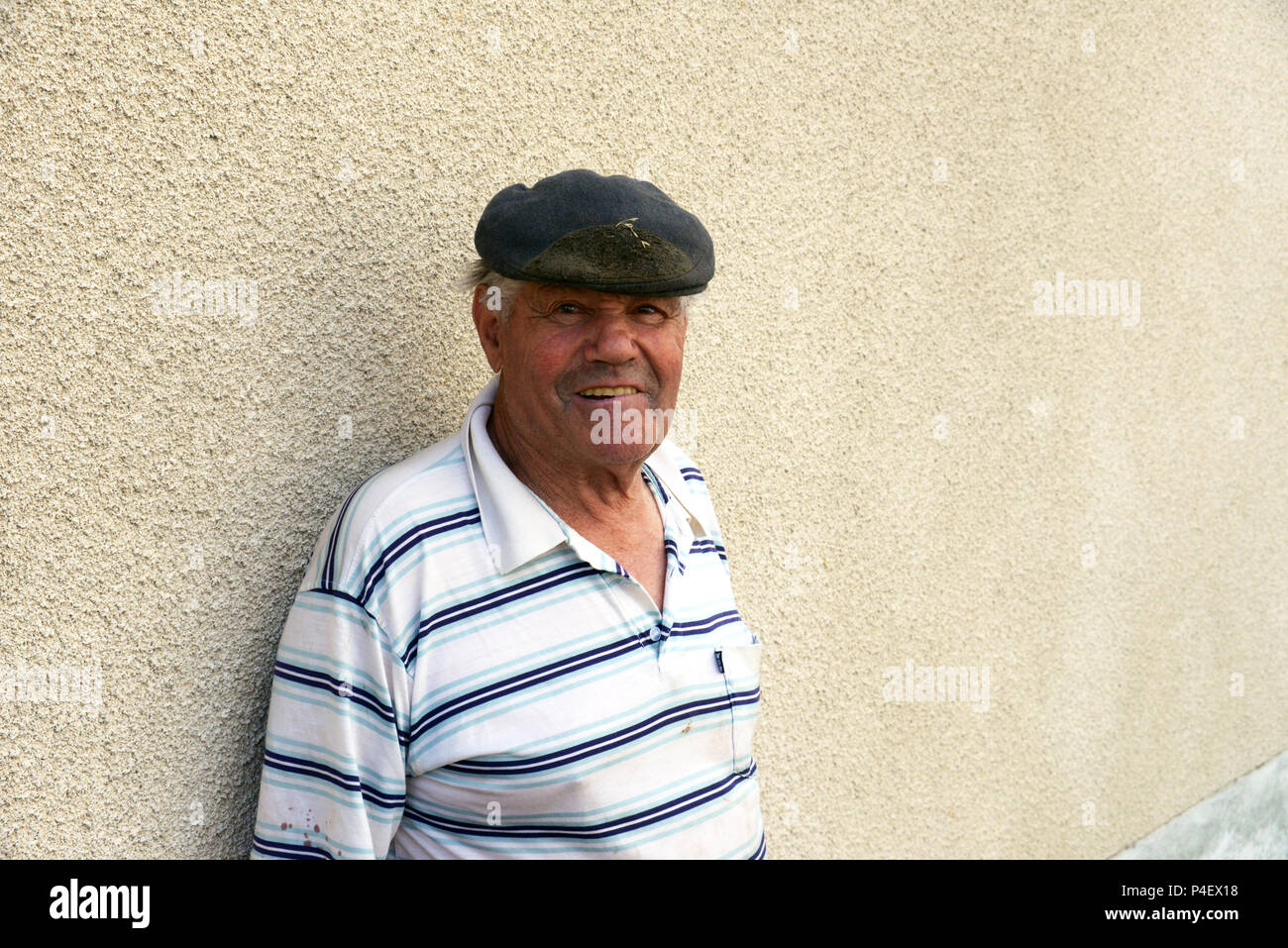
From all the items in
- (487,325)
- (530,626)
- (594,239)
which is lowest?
(530,626)

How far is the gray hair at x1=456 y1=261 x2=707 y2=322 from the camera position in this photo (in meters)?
2.10

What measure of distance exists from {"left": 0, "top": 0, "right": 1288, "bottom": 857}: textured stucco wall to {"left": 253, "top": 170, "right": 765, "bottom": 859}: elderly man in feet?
0.72

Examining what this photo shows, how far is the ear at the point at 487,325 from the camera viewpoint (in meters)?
2.18

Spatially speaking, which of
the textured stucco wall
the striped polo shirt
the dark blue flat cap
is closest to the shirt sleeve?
the striped polo shirt

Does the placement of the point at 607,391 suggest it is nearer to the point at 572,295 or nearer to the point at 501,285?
the point at 572,295

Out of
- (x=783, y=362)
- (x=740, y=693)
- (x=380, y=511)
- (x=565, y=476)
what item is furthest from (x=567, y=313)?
(x=783, y=362)

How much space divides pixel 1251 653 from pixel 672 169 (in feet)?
13.1

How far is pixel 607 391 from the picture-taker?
2070mm

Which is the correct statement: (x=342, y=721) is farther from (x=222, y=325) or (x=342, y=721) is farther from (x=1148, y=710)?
(x=1148, y=710)

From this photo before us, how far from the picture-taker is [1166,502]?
470cm

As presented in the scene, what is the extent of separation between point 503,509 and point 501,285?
418 millimetres

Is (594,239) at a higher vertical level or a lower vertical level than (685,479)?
higher

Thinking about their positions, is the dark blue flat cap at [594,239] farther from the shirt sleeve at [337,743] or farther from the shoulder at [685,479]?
the shirt sleeve at [337,743]
